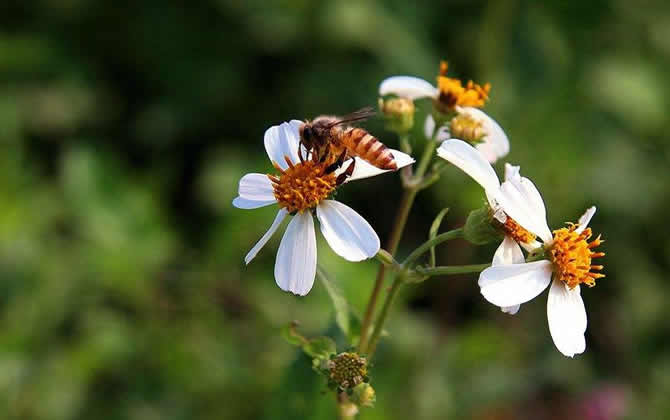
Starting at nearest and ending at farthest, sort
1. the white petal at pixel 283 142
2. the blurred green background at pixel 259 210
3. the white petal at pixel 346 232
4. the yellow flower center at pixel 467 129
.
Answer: the white petal at pixel 346 232 < the white petal at pixel 283 142 < the yellow flower center at pixel 467 129 < the blurred green background at pixel 259 210

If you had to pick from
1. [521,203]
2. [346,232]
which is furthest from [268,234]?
[521,203]

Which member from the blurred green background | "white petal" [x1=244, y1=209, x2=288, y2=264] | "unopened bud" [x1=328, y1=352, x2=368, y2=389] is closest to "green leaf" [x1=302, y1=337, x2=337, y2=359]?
"unopened bud" [x1=328, y1=352, x2=368, y2=389]

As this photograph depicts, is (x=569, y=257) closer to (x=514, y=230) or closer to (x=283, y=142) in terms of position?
(x=514, y=230)

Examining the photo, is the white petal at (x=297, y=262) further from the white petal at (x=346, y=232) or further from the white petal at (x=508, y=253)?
the white petal at (x=508, y=253)

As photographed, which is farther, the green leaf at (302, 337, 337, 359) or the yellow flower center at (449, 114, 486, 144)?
the yellow flower center at (449, 114, 486, 144)

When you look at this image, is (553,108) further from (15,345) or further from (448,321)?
(15,345)

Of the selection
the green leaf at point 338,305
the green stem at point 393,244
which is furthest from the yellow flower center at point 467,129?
the green leaf at point 338,305

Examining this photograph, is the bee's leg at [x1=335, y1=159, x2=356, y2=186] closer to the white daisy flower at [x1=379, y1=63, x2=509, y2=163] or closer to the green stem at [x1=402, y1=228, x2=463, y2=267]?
the green stem at [x1=402, y1=228, x2=463, y2=267]
